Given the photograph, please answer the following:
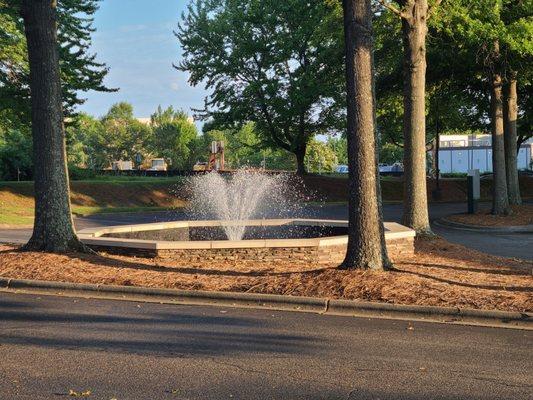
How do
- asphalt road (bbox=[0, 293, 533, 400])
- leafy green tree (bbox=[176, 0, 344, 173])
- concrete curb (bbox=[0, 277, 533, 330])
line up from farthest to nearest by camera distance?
leafy green tree (bbox=[176, 0, 344, 173]) → concrete curb (bbox=[0, 277, 533, 330]) → asphalt road (bbox=[0, 293, 533, 400])

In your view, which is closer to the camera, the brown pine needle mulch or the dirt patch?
the brown pine needle mulch

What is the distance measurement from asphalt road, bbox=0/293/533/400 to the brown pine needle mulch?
2.89ft

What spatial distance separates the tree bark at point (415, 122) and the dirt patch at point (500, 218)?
8312 millimetres

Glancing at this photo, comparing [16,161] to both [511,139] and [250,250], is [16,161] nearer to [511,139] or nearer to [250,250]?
[511,139]

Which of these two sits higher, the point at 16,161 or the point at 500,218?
the point at 16,161

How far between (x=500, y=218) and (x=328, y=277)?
16.7 metres

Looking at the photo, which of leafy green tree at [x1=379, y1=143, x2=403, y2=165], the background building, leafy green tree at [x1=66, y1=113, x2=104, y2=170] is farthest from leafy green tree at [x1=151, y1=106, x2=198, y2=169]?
the background building

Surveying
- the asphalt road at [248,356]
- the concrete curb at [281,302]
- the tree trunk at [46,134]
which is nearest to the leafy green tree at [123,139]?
the tree trunk at [46,134]

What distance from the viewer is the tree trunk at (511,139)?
27312 millimetres

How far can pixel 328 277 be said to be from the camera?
1002 cm

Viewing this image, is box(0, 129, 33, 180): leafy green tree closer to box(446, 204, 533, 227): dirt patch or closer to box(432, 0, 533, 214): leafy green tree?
box(446, 204, 533, 227): dirt patch

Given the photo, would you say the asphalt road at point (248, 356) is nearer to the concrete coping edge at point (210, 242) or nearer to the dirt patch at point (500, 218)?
the concrete coping edge at point (210, 242)

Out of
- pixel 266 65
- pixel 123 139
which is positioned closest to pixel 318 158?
pixel 123 139

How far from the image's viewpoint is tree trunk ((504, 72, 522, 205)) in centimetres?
2731
